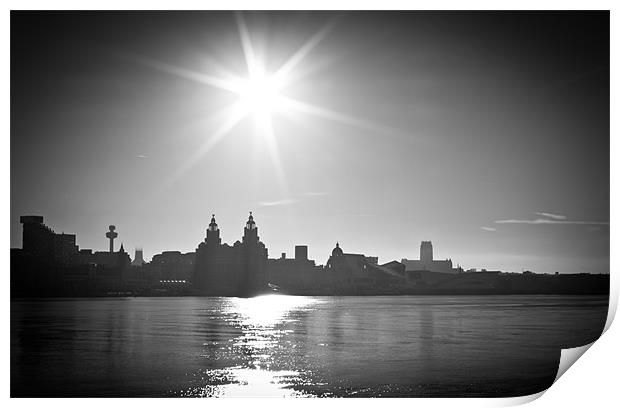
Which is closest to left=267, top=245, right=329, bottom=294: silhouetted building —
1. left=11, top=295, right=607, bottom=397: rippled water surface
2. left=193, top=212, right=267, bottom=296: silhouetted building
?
left=193, top=212, right=267, bottom=296: silhouetted building

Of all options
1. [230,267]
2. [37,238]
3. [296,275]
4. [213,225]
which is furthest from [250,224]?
[296,275]

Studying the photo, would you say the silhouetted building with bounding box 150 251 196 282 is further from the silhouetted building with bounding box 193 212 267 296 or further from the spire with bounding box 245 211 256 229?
the spire with bounding box 245 211 256 229

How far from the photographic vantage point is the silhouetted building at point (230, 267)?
2088cm

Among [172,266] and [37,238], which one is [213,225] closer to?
[37,238]

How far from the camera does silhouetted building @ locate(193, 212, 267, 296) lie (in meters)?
20.9

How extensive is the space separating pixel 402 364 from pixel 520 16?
20.5ft

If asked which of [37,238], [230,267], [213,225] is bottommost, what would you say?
[230,267]

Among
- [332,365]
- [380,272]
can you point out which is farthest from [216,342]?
[380,272]

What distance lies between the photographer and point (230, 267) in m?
27.0

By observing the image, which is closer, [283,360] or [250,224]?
[283,360]

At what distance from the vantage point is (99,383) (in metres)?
10.8

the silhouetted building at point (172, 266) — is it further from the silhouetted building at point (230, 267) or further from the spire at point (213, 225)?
the spire at point (213, 225)

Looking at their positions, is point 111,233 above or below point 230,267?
above
